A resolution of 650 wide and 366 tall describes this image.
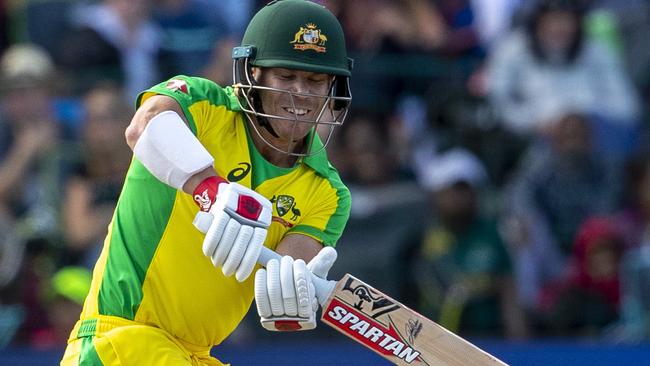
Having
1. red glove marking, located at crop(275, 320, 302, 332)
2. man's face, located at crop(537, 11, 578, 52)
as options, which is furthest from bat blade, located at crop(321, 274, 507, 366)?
man's face, located at crop(537, 11, 578, 52)

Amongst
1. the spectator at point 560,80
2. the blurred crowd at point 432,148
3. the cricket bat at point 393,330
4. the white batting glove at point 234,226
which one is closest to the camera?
the white batting glove at point 234,226

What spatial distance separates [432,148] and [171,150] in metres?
3.94

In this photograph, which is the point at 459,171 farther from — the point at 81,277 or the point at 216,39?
the point at 81,277

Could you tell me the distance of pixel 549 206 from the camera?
717cm

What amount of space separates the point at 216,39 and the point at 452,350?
13.4 ft

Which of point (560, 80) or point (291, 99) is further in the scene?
point (560, 80)

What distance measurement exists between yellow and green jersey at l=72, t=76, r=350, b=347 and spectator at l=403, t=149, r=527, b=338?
9.89 ft

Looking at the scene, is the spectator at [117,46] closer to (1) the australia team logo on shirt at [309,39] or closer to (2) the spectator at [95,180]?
(2) the spectator at [95,180]

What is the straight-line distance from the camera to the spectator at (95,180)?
6707mm

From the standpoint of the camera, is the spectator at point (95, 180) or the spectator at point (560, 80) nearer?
the spectator at point (95, 180)

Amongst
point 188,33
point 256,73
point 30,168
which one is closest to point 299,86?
point 256,73

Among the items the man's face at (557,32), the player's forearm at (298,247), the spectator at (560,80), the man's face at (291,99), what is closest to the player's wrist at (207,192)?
the man's face at (291,99)

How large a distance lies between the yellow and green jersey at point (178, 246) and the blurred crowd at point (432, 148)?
2.76m

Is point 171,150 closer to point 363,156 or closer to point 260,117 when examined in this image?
point 260,117
